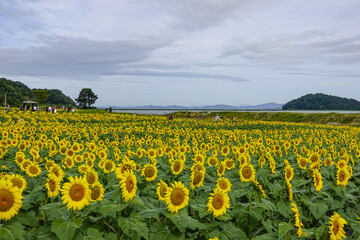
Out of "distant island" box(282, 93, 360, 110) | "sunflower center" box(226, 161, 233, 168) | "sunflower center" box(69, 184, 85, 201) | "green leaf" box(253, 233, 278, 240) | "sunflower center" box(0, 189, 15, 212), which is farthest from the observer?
"distant island" box(282, 93, 360, 110)

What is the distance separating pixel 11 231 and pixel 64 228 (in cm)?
45

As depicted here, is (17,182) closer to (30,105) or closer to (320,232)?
(320,232)

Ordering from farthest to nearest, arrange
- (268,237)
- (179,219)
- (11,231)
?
(268,237) < (179,219) < (11,231)

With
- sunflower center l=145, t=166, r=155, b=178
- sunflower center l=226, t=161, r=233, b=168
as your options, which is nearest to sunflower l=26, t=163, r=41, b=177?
sunflower center l=145, t=166, r=155, b=178

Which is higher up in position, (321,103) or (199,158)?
(321,103)

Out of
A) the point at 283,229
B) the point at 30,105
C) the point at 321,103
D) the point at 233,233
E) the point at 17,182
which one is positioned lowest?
the point at 233,233

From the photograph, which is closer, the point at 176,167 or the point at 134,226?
the point at 134,226

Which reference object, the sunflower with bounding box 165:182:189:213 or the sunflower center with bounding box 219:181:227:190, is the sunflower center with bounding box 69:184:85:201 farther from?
the sunflower center with bounding box 219:181:227:190

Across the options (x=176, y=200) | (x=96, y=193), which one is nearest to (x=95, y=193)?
(x=96, y=193)

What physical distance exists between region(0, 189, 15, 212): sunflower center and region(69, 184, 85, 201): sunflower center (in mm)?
552

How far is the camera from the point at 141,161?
6410 millimetres

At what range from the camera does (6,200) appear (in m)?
2.44

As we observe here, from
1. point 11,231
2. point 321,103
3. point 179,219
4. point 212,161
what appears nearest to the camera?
point 11,231

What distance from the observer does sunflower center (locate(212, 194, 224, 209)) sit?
11.0 ft
